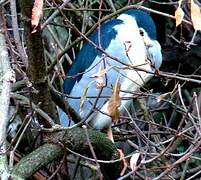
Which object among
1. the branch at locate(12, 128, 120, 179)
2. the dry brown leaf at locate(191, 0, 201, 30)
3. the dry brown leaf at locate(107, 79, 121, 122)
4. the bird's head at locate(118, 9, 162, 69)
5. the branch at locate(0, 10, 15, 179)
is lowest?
the branch at locate(12, 128, 120, 179)

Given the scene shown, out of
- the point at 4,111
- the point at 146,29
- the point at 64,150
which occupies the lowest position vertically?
the point at 64,150

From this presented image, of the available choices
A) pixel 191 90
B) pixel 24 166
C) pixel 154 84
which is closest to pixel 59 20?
pixel 154 84

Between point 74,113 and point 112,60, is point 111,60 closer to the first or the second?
point 112,60

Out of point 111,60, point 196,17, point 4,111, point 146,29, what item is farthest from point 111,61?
point 4,111

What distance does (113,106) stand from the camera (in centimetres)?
134

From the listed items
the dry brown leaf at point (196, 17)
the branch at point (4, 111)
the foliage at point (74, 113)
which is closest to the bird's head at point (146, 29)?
the foliage at point (74, 113)

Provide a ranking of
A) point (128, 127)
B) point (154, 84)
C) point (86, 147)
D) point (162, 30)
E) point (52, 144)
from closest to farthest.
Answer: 1. point (52, 144)
2. point (86, 147)
3. point (128, 127)
4. point (154, 84)
5. point (162, 30)

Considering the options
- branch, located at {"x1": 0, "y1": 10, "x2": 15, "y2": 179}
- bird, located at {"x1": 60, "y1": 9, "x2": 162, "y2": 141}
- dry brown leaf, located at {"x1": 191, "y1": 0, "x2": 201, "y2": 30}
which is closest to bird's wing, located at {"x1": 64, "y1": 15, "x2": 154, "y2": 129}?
bird, located at {"x1": 60, "y1": 9, "x2": 162, "y2": 141}

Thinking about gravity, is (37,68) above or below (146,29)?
above

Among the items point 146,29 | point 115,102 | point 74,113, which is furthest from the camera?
point 146,29

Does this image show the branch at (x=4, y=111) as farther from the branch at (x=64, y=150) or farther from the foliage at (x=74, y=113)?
the branch at (x=64, y=150)

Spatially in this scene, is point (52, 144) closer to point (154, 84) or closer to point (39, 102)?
point (39, 102)

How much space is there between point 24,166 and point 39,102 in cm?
32

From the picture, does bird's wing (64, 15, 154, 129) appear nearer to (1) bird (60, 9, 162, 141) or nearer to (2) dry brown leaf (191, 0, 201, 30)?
(1) bird (60, 9, 162, 141)
